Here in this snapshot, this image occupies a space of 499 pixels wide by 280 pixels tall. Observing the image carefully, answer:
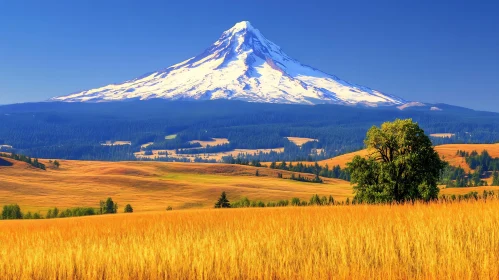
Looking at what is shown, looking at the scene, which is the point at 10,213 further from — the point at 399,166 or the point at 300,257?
the point at 300,257

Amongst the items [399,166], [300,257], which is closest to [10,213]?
[399,166]

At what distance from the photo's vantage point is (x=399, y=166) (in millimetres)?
44656

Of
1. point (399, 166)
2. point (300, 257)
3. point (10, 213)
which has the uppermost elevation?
point (399, 166)

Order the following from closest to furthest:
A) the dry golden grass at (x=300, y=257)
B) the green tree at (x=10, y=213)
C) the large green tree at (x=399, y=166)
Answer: the dry golden grass at (x=300, y=257)
the large green tree at (x=399, y=166)
the green tree at (x=10, y=213)

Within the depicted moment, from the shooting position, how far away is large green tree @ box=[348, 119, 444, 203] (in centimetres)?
4388

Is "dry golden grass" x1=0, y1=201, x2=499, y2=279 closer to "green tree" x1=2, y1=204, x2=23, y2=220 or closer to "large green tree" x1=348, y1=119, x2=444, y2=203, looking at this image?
"large green tree" x1=348, y1=119, x2=444, y2=203

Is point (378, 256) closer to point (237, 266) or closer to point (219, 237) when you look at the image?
point (237, 266)

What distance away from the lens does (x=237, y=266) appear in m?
11.6

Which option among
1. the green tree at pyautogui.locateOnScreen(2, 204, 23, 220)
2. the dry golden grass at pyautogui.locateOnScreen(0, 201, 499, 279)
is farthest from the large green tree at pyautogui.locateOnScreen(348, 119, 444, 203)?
the green tree at pyautogui.locateOnScreen(2, 204, 23, 220)

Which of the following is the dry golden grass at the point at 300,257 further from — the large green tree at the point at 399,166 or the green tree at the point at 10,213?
the green tree at the point at 10,213

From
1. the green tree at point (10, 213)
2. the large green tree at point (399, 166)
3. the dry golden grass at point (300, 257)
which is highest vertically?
the large green tree at point (399, 166)

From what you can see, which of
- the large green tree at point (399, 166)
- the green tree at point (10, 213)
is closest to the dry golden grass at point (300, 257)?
the large green tree at point (399, 166)

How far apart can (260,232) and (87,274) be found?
215 inches

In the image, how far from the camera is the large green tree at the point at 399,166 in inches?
1727
